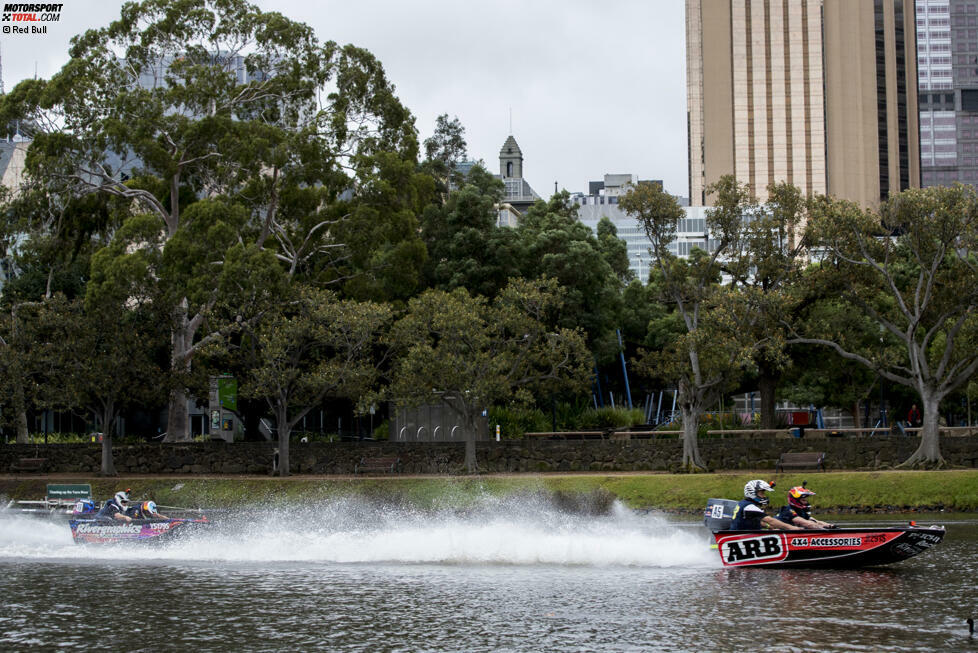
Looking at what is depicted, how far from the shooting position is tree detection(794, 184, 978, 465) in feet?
145

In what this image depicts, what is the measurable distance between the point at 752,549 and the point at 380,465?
25981 mm

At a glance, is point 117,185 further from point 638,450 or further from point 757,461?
point 757,461

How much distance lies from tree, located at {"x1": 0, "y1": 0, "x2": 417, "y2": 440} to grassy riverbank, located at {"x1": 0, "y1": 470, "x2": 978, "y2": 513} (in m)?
6.99

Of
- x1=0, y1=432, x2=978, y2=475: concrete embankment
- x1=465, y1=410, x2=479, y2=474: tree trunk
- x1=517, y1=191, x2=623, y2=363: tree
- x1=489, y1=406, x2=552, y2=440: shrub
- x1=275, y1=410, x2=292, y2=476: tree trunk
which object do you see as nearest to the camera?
x1=0, y1=432, x2=978, y2=475: concrete embankment

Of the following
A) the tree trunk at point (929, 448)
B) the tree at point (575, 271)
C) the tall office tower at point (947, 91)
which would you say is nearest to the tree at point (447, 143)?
the tree at point (575, 271)

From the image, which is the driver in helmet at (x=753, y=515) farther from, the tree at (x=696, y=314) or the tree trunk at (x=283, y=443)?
the tree trunk at (x=283, y=443)

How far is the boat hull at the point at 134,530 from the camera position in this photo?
108ft

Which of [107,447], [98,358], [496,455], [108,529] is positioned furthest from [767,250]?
[107,447]

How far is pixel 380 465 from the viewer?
50.2m

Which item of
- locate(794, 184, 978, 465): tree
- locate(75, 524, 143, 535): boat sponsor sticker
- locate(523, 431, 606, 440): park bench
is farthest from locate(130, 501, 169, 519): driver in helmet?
locate(794, 184, 978, 465): tree

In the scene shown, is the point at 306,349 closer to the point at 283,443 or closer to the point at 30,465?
the point at 283,443

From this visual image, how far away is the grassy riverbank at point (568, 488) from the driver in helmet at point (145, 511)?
24.5 feet

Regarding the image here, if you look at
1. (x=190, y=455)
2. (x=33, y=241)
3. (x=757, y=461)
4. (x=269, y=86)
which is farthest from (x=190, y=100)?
(x=757, y=461)

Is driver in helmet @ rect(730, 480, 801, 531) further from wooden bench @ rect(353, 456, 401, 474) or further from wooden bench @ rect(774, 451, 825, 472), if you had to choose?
wooden bench @ rect(353, 456, 401, 474)
